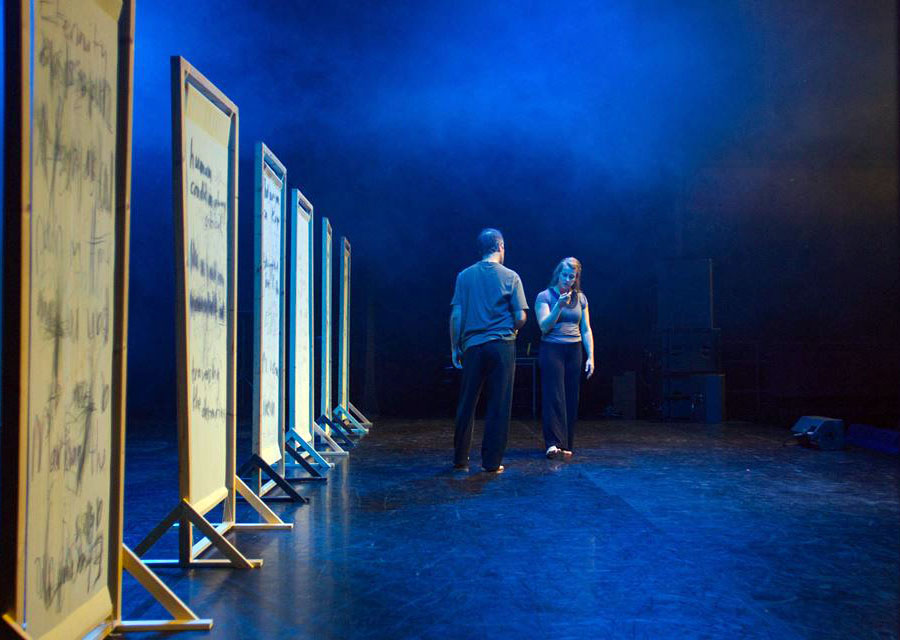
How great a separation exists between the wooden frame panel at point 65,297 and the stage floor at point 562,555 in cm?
46

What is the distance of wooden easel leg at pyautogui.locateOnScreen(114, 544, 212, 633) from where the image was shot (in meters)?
1.98

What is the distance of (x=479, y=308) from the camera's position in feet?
15.4

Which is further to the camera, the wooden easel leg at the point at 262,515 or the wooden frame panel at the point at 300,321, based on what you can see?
the wooden frame panel at the point at 300,321

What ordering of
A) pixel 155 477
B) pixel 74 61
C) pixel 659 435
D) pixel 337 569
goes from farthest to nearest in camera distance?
pixel 659 435
pixel 155 477
pixel 337 569
pixel 74 61

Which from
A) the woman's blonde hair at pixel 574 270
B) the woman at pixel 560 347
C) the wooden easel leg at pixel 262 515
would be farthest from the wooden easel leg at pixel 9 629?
the woman's blonde hair at pixel 574 270

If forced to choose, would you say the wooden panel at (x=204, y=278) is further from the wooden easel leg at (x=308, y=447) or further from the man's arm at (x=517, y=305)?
the man's arm at (x=517, y=305)

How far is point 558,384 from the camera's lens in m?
5.30

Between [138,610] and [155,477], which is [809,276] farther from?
[138,610]

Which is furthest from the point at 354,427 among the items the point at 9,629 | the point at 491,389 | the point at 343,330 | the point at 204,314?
the point at 9,629

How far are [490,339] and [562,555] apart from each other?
80.3 inches

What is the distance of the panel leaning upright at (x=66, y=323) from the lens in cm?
141

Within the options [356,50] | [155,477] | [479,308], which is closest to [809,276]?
[356,50]

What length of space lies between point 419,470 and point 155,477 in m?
1.58

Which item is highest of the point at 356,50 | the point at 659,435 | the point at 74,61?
the point at 356,50
